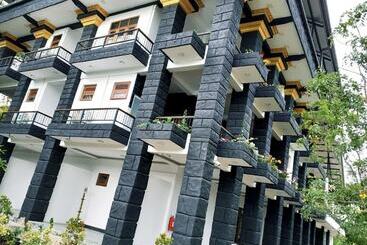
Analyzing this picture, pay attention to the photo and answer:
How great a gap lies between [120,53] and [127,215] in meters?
6.49

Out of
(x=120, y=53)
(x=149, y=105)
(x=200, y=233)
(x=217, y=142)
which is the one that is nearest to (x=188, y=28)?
(x=120, y=53)

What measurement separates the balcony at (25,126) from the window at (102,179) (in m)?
3.36

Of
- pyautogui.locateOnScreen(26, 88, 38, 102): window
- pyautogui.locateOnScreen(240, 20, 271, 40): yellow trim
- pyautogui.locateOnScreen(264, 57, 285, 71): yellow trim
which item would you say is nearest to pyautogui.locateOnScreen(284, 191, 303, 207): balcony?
pyautogui.locateOnScreen(264, 57, 285, 71): yellow trim

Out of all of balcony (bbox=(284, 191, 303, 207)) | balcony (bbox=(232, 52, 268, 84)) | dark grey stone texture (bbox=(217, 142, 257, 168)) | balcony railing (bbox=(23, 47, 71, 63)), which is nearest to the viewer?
dark grey stone texture (bbox=(217, 142, 257, 168))

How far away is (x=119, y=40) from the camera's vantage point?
48.4 ft

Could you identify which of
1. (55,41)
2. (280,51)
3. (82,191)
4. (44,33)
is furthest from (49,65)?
(280,51)

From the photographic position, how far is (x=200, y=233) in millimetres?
9547

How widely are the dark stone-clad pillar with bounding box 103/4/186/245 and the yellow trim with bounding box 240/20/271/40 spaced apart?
2.67 meters

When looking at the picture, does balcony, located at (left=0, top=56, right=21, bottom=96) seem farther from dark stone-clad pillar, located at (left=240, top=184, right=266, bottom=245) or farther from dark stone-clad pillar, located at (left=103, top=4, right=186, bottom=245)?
dark stone-clad pillar, located at (left=240, top=184, right=266, bottom=245)

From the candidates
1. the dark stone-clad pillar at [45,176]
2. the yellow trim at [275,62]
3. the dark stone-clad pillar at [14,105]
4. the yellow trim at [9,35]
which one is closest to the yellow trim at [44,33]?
the dark stone-clad pillar at [14,105]

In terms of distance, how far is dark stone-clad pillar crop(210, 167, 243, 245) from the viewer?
11.2 m

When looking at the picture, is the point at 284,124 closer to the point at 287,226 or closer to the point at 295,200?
the point at 295,200

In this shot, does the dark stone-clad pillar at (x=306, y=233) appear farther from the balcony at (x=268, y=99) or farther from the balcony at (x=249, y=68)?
the balcony at (x=249, y=68)

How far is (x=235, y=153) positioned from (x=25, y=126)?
10.5 meters
